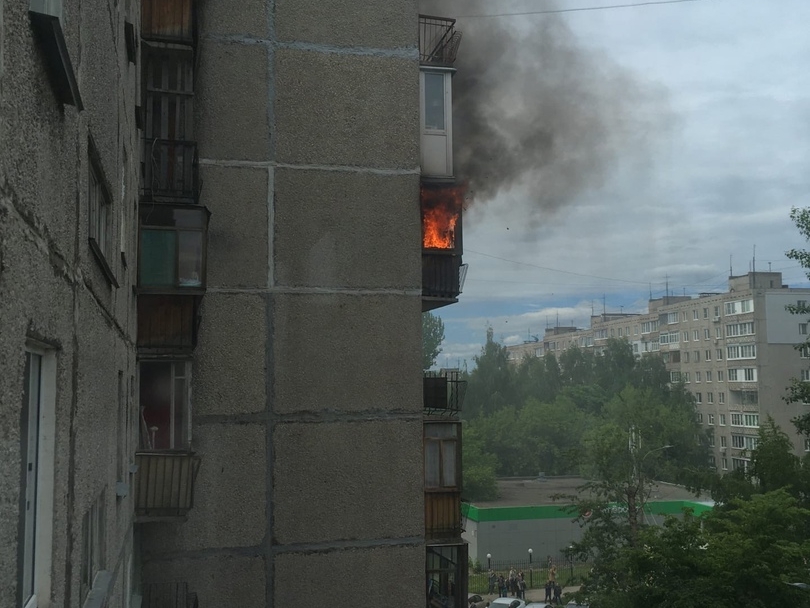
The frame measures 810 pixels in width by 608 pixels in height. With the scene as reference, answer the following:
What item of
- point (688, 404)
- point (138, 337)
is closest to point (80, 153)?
point (138, 337)

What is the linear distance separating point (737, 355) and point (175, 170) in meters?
64.0

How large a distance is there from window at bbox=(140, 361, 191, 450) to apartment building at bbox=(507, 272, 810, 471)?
170ft

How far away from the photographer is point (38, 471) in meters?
3.02

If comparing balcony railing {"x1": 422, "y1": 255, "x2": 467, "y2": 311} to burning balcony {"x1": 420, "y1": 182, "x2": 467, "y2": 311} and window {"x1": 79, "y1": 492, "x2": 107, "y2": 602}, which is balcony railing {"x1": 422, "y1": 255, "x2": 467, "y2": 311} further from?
window {"x1": 79, "y1": 492, "x2": 107, "y2": 602}

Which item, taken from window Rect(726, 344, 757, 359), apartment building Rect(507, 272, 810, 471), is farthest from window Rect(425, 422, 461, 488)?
window Rect(726, 344, 757, 359)

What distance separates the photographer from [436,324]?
84312 millimetres

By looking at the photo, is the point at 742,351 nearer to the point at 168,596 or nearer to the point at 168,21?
the point at 168,596

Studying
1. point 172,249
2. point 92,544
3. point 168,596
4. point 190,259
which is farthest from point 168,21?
point 168,596

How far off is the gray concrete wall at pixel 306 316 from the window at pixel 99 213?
5379mm

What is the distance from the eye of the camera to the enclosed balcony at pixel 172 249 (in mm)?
9117

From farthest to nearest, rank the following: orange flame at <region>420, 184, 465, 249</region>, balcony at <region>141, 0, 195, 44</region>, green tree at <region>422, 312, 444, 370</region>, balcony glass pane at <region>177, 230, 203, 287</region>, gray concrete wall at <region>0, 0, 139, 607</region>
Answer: green tree at <region>422, 312, 444, 370</region>, orange flame at <region>420, 184, 465, 249</region>, balcony at <region>141, 0, 195, 44</region>, balcony glass pane at <region>177, 230, 203, 287</region>, gray concrete wall at <region>0, 0, 139, 607</region>

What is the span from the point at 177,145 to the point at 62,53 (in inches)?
312

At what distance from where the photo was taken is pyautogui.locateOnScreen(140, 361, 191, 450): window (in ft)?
33.8

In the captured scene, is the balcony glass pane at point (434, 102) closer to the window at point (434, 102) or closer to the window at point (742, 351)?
the window at point (434, 102)
